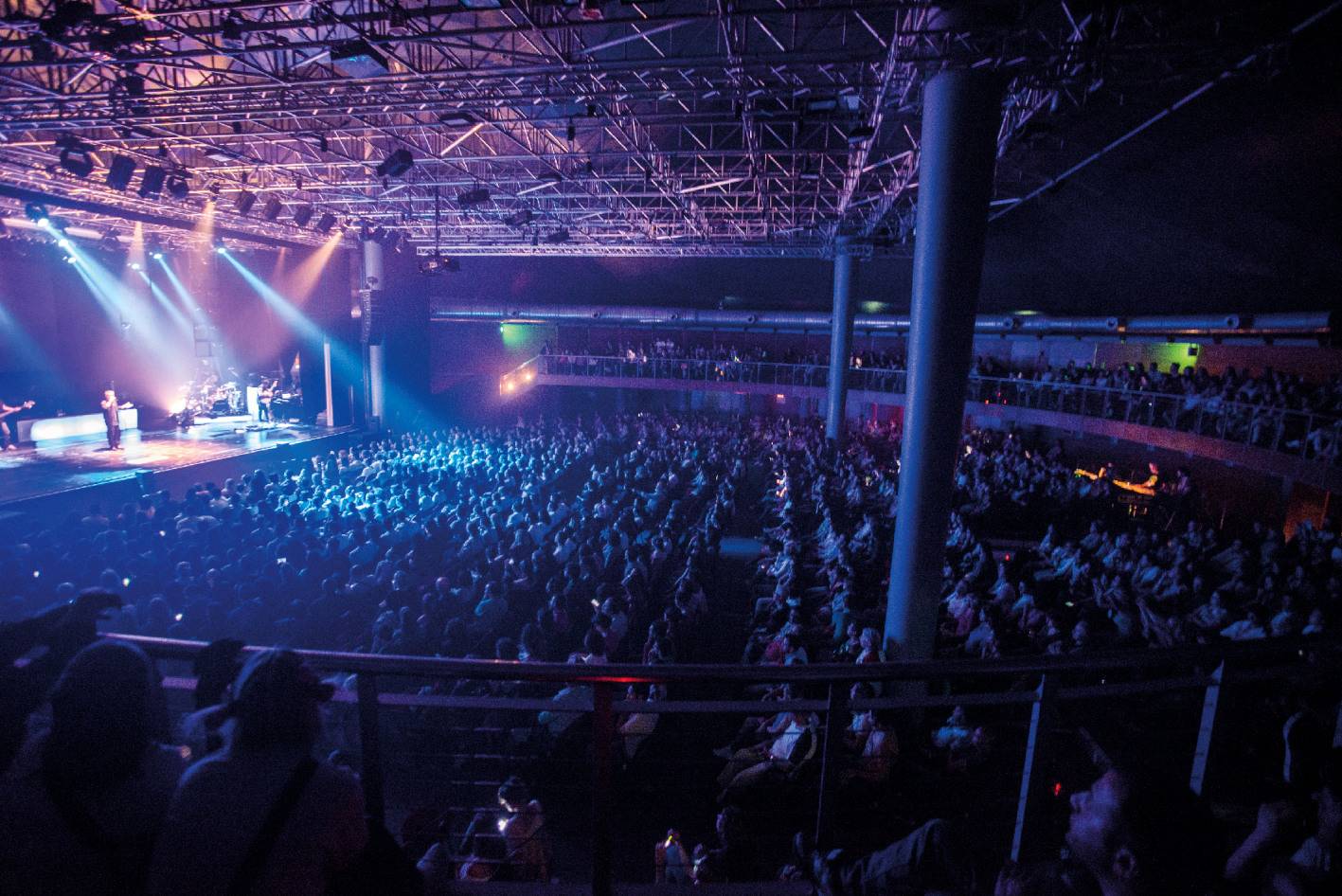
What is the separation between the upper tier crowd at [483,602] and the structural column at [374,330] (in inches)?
159

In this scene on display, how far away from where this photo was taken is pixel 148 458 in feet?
45.3

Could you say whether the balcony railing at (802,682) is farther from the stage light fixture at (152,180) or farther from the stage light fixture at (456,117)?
the stage light fixture at (152,180)

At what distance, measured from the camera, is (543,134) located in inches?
476

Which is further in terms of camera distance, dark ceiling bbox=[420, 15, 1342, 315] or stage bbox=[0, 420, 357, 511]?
stage bbox=[0, 420, 357, 511]

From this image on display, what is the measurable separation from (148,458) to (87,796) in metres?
15.8

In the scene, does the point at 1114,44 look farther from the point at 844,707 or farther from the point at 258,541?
the point at 258,541

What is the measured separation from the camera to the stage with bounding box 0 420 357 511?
1137 centimetres

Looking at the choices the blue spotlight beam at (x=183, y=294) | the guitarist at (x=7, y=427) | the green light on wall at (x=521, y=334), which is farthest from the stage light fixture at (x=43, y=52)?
the green light on wall at (x=521, y=334)

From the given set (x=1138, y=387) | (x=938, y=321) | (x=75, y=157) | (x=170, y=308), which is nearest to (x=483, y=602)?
(x=938, y=321)

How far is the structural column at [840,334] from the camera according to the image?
53.0ft

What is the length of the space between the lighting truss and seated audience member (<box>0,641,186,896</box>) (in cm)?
623

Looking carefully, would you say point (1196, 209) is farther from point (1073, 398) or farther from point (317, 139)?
point (317, 139)

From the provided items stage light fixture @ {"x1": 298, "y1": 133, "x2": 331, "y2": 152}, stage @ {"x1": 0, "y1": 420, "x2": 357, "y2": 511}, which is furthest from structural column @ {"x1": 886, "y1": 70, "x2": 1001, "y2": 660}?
stage @ {"x1": 0, "y1": 420, "x2": 357, "y2": 511}

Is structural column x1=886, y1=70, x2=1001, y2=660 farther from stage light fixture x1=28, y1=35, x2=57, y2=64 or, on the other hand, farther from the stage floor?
the stage floor
